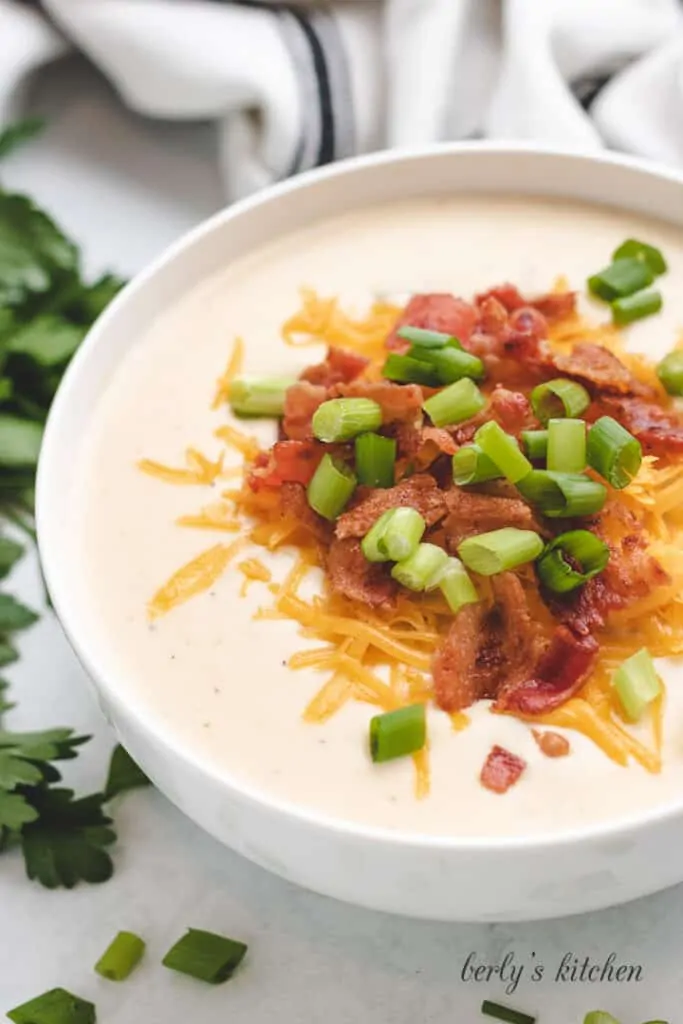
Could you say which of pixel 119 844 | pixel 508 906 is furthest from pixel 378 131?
pixel 508 906

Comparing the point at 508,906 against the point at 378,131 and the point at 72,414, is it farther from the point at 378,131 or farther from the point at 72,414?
the point at 378,131

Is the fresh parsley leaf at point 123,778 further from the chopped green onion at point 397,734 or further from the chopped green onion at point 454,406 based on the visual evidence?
the chopped green onion at point 454,406

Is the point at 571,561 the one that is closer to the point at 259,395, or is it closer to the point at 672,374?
the point at 672,374

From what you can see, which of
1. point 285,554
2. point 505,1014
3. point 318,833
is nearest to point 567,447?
point 285,554

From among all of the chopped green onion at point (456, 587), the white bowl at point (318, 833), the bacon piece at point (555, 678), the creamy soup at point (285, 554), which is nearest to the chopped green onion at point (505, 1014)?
the white bowl at point (318, 833)

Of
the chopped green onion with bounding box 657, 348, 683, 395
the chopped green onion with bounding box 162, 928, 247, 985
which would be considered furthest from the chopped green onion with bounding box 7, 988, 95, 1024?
the chopped green onion with bounding box 657, 348, 683, 395

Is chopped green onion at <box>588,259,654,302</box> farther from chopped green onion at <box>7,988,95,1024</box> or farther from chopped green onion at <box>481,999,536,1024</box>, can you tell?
chopped green onion at <box>7,988,95,1024</box>
